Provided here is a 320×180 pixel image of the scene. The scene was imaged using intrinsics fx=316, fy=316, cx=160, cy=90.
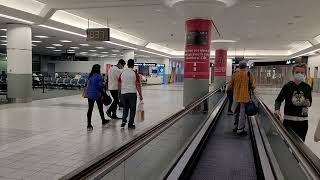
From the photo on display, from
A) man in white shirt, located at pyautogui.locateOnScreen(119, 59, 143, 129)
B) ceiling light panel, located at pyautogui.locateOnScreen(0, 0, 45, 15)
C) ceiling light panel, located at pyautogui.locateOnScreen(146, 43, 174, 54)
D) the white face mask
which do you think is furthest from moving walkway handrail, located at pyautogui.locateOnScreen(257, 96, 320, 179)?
ceiling light panel, located at pyautogui.locateOnScreen(146, 43, 174, 54)

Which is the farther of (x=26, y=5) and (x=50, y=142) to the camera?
(x=26, y=5)

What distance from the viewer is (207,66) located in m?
11.4

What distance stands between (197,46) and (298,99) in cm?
692

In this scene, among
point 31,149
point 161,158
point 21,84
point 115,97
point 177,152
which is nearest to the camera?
point 161,158

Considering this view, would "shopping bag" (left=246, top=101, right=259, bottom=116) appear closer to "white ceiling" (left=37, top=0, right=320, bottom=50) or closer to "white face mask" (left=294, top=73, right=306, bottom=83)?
"white face mask" (left=294, top=73, right=306, bottom=83)

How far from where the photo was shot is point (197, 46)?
10961 mm

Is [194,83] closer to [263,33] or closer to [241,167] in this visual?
[241,167]

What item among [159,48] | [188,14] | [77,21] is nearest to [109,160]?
[188,14]

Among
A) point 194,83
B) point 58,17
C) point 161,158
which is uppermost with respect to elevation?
point 58,17

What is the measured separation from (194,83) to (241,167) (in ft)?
20.4

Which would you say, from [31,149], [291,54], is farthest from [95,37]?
[291,54]

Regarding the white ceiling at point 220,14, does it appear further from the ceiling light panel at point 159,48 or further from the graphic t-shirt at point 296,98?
the ceiling light panel at point 159,48

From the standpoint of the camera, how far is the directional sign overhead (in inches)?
586

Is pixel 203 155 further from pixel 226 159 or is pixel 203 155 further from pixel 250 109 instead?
pixel 250 109
